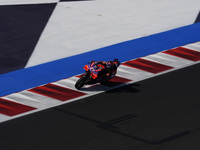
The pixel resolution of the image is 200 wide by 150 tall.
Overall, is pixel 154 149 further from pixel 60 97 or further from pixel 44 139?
pixel 60 97

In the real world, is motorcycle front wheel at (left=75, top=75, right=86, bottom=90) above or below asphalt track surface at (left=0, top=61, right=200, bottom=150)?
above

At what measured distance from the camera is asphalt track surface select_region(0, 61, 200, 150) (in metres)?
14.5

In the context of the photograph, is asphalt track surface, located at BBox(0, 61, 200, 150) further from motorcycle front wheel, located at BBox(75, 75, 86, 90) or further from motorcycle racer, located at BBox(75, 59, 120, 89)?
motorcycle front wheel, located at BBox(75, 75, 86, 90)

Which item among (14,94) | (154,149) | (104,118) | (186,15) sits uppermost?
(186,15)

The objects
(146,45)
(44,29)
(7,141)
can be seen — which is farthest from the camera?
(44,29)

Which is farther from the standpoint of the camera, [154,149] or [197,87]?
[197,87]

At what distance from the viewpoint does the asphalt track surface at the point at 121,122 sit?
47.5 feet

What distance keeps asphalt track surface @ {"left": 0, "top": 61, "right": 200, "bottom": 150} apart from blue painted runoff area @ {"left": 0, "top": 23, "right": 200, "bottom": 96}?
2.74 meters

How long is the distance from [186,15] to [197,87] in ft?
30.6

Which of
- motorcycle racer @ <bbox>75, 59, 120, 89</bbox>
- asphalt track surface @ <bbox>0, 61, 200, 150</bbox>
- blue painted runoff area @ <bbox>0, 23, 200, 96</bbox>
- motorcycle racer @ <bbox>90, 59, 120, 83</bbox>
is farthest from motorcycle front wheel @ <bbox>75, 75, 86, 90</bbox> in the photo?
blue painted runoff area @ <bbox>0, 23, 200, 96</bbox>

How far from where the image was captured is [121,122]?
15.8 meters

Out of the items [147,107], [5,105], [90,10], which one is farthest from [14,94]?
[90,10]

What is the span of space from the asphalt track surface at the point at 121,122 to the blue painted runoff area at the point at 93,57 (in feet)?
8.99

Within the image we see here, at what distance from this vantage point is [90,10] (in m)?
27.9
